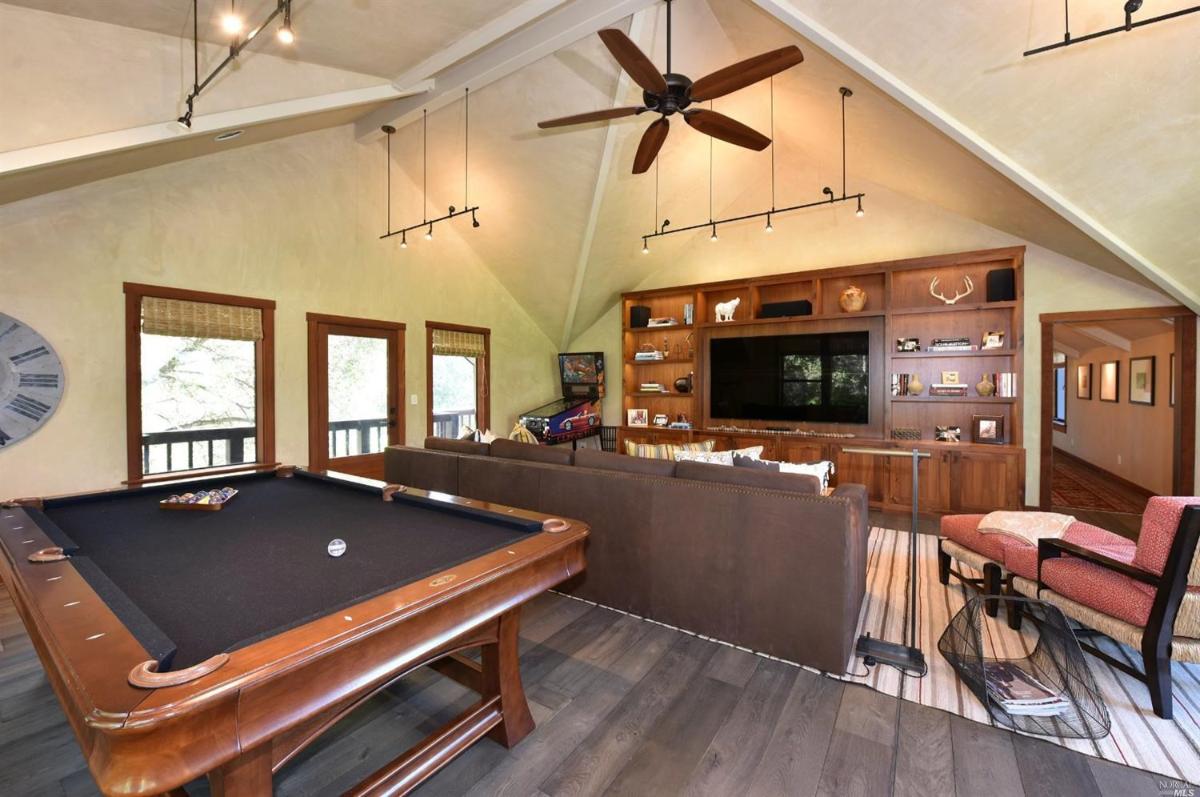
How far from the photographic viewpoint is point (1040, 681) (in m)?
2.23

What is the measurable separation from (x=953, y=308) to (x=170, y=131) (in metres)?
6.76

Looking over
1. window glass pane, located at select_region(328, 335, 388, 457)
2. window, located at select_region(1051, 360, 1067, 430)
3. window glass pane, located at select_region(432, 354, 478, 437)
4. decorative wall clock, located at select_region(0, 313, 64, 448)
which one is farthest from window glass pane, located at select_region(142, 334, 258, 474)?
window, located at select_region(1051, 360, 1067, 430)

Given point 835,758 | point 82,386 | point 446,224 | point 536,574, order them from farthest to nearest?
point 446,224, point 82,386, point 835,758, point 536,574

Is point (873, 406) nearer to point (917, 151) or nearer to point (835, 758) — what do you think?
point (917, 151)

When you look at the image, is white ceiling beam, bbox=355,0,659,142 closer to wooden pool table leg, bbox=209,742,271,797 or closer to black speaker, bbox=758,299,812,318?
black speaker, bbox=758,299,812,318

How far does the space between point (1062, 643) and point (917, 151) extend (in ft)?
13.3

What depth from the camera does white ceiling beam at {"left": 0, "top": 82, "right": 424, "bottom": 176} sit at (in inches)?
111

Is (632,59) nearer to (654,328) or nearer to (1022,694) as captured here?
(1022,694)

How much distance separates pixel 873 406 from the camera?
5.70 metres

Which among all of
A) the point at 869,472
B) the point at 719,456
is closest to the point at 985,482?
the point at 869,472

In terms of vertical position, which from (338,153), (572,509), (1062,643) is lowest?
(1062,643)

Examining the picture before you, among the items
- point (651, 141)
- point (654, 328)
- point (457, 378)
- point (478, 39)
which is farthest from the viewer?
point (654, 328)

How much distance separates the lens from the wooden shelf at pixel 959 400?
17.0 feet

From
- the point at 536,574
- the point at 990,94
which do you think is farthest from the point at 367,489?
the point at 990,94
